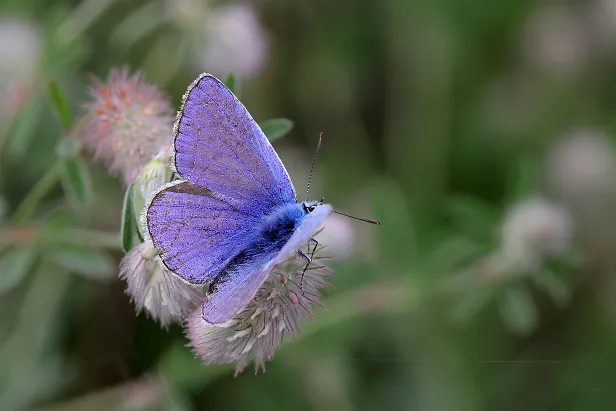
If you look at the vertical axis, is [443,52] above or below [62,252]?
above

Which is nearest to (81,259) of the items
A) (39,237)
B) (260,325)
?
(39,237)

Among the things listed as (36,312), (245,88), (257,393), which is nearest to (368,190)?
(245,88)

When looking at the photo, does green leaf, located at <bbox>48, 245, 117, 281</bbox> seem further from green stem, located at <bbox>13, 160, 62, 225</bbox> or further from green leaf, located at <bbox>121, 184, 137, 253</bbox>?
green leaf, located at <bbox>121, 184, 137, 253</bbox>

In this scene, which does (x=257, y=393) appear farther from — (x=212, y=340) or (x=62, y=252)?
(x=212, y=340)

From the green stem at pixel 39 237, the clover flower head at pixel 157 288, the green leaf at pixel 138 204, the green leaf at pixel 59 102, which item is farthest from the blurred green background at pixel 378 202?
the clover flower head at pixel 157 288

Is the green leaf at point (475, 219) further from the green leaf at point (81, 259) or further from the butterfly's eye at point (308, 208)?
the green leaf at point (81, 259)

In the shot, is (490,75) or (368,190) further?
(490,75)

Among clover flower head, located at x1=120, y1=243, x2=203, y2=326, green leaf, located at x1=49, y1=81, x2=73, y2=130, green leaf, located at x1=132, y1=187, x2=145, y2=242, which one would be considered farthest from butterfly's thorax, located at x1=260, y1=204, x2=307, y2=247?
green leaf, located at x1=49, y1=81, x2=73, y2=130

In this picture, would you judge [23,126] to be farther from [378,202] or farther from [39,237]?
[378,202]
